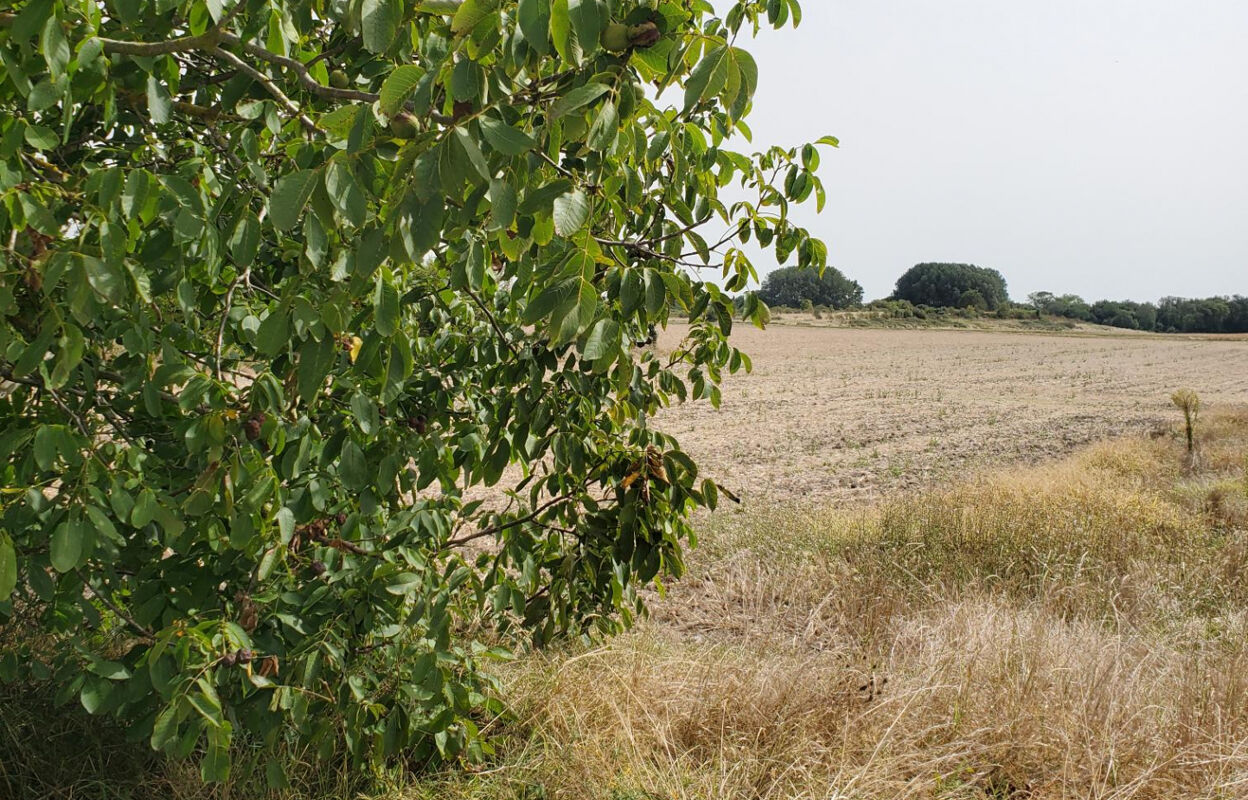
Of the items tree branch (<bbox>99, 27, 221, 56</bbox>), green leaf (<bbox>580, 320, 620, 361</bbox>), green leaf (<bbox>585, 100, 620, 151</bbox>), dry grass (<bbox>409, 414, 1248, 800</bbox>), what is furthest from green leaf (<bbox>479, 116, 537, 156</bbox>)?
dry grass (<bbox>409, 414, 1248, 800</bbox>)

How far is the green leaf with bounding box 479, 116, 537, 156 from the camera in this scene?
100cm

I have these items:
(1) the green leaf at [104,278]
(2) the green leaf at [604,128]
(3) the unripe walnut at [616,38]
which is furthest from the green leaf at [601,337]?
(1) the green leaf at [104,278]

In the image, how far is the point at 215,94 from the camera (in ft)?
7.27

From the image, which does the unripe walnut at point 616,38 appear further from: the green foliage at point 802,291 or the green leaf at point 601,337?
the green foliage at point 802,291

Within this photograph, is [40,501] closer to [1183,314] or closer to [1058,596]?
[1058,596]

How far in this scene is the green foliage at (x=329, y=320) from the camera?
45.5 inches

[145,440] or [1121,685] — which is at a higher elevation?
[145,440]

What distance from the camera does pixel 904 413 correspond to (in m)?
17.2

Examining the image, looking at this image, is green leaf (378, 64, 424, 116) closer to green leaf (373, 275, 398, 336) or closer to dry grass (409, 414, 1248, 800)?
green leaf (373, 275, 398, 336)

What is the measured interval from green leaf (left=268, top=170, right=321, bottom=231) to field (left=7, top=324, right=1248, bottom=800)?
1.94m

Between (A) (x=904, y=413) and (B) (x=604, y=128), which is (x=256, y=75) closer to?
(B) (x=604, y=128)

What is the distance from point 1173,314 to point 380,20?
103265 millimetres

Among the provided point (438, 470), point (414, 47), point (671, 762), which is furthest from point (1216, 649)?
point (414, 47)

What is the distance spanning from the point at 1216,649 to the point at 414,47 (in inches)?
178
